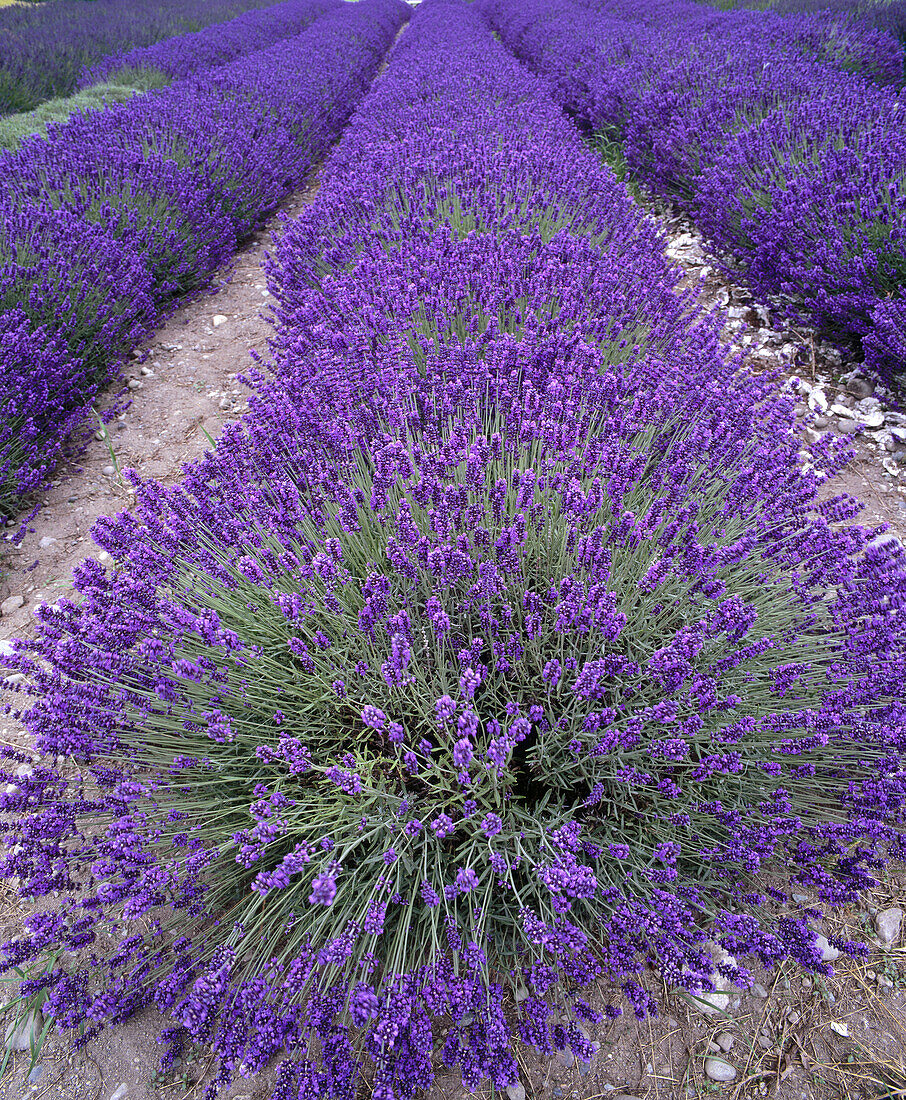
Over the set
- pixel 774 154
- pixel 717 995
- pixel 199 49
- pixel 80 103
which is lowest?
pixel 717 995

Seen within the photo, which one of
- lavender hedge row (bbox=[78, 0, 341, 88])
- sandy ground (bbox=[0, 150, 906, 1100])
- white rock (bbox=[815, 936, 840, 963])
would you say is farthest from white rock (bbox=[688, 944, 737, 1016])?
lavender hedge row (bbox=[78, 0, 341, 88])

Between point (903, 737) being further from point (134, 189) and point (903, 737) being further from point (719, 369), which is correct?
point (134, 189)

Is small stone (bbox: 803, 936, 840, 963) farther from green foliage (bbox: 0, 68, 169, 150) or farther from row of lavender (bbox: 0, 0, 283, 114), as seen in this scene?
row of lavender (bbox: 0, 0, 283, 114)

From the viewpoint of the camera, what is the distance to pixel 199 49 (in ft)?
34.3

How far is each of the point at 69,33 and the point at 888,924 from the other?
17664 millimetres

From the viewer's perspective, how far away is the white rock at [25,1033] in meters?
1.51

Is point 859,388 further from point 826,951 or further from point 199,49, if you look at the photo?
point 199,49

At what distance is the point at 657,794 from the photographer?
1620 mm

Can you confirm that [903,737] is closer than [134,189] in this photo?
Yes

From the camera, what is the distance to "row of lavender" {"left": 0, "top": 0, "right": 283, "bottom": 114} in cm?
959

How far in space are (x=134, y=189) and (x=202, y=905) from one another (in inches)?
223

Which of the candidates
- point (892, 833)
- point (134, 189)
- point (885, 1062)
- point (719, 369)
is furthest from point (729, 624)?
point (134, 189)

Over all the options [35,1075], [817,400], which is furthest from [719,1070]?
[817,400]

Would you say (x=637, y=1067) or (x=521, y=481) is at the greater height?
(x=521, y=481)
